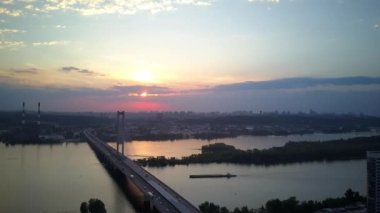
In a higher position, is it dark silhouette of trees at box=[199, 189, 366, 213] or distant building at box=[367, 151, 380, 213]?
distant building at box=[367, 151, 380, 213]

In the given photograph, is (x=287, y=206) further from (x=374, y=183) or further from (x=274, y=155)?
(x=274, y=155)

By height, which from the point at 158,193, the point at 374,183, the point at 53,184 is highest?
the point at 374,183

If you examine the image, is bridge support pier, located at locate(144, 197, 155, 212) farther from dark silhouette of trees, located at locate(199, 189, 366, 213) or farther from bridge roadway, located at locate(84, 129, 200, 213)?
dark silhouette of trees, located at locate(199, 189, 366, 213)

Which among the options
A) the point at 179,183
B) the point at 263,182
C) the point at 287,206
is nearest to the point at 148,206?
the point at 287,206

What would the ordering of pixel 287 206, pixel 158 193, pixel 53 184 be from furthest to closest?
pixel 53 184 < pixel 158 193 < pixel 287 206

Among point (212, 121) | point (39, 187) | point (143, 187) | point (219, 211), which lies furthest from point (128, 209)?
point (212, 121)

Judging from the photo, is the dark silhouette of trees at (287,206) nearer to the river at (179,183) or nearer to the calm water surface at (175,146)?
the river at (179,183)

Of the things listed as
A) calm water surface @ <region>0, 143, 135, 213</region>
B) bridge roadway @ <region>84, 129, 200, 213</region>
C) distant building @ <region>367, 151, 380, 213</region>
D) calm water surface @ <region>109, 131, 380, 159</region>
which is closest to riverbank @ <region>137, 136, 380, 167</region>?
calm water surface @ <region>109, 131, 380, 159</region>
